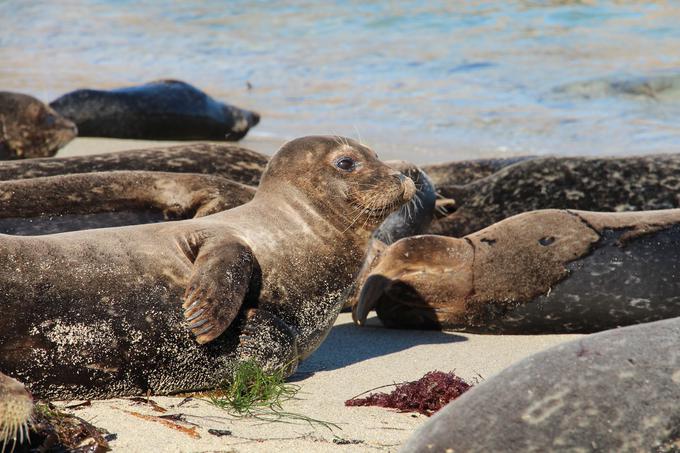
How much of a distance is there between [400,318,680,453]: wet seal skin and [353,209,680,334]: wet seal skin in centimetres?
276

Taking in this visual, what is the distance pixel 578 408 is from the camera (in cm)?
288

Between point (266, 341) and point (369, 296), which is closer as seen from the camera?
point (266, 341)

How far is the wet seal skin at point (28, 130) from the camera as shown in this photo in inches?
404

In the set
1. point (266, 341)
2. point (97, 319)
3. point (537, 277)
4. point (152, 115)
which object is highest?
point (97, 319)

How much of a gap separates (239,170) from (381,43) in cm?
1441

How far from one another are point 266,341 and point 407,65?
14.7 metres

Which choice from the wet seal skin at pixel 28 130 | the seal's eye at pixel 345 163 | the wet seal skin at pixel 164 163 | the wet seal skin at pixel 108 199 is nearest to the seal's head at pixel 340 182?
the seal's eye at pixel 345 163

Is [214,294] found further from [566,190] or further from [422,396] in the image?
[566,190]

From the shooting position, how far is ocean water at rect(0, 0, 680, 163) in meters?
13.9

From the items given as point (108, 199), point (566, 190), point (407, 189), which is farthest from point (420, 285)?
point (566, 190)

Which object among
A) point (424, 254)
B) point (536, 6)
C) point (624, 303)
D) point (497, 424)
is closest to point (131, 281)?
point (497, 424)

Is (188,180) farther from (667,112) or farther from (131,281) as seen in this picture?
(667,112)

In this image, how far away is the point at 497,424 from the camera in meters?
2.85

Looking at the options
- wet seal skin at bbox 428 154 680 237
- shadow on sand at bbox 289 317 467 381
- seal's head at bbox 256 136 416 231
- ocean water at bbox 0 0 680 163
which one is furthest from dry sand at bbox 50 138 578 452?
ocean water at bbox 0 0 680 163
